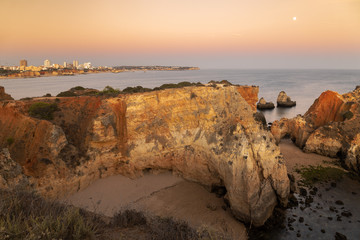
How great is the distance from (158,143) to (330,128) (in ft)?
65.7

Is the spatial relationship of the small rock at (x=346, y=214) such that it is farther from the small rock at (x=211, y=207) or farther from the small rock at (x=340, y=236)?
the small rock at (x=211, y=207)

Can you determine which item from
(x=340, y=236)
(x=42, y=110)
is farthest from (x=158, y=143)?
(x=340, y=236)

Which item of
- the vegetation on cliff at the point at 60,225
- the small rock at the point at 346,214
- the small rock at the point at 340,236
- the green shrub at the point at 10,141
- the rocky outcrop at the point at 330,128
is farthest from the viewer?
the rocky outcrop at the point at 330,128

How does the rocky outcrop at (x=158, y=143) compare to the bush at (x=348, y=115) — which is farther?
the bush at (x=348, y=115)

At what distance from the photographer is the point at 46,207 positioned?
5824mm

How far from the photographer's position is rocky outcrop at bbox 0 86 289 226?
13016 mm

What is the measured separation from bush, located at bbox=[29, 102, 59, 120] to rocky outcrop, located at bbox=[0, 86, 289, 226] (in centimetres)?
48

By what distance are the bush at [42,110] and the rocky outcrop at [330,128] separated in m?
25.5

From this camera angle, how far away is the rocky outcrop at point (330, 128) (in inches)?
900

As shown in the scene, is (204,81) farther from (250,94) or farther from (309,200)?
(309,200)

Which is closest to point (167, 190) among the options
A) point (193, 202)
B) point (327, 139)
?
point (193, 202)

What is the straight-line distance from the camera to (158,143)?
53.5 feet

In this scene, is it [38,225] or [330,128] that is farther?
[330,128]

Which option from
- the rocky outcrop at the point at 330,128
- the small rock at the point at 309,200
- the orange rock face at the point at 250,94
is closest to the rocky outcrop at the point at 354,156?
the rocky outcrop at the point at 330,128
